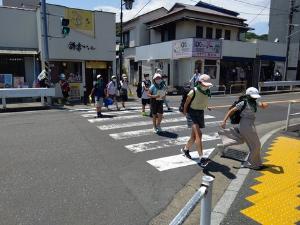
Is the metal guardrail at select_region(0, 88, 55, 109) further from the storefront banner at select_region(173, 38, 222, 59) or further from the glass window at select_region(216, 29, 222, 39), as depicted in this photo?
the glass window at select_region(216, 29, 222, 39)

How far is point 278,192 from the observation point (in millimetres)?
4695

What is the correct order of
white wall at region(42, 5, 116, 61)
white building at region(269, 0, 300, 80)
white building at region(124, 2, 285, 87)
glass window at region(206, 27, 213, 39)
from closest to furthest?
1. white wall at region(42, 5, 116, 61)
2. white building at region(124, 2, 285, 87)
3. glass window at region(206, 27, 213, 39)
4. white building at region(269, 0, 300, 80)

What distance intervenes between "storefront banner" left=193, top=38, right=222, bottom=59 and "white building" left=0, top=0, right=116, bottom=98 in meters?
7.01

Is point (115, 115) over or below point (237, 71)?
below

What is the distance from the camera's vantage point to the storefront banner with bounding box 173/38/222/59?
22969 millimetres

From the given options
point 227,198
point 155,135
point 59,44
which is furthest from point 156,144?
point 59,44

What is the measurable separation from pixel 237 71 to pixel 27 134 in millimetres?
23016

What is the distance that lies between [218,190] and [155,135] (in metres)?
3.97

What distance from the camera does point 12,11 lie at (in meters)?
18.4

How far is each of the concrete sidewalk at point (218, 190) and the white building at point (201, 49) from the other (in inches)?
707

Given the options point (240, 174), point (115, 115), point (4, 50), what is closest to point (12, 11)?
point (4, 50)

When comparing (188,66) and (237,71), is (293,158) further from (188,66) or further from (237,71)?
(237,71)

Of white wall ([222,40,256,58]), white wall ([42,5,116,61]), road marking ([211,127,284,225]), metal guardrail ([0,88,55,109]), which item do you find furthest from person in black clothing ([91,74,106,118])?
white wall ([222,40,256,58])

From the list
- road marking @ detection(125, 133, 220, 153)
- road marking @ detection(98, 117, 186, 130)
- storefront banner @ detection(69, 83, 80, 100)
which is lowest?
road marking @ detection(125, 133, 220, 153)
